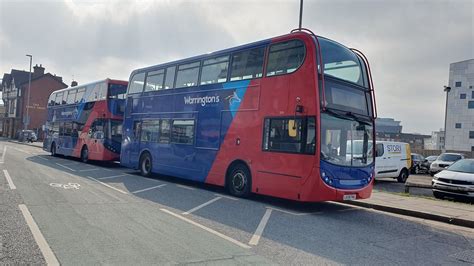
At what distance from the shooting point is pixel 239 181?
438 inches

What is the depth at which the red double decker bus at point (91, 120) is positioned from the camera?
63.4 feet

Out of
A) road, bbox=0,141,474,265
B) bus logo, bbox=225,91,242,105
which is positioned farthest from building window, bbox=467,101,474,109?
bus logo, bbox=225,91,242,105

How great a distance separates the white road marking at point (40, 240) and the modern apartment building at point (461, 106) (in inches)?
2765

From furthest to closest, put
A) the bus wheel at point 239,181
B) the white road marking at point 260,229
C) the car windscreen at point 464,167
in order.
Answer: the car windscreen at point 464,167 < the bus wheel at point 239,181 < the white road marking at point 260,229

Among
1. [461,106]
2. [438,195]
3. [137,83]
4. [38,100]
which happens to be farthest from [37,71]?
[461,106]

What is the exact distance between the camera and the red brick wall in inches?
2440

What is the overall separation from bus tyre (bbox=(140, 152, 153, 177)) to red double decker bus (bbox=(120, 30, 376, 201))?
202 centimetres

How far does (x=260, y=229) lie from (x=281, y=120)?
11.6ft

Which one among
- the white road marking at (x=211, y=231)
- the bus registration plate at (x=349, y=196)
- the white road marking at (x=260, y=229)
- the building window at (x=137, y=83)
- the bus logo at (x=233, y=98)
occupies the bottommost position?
the white road marking at (x=260, y=229)

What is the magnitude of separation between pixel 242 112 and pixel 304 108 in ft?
7.80

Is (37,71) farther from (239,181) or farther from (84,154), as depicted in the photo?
(239,181)

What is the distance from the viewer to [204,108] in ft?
41.6

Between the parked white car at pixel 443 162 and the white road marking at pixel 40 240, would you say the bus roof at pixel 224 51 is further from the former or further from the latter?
the parked white car at pixel 443 162

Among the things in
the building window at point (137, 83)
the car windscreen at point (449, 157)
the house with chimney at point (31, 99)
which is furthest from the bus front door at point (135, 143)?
the house with chimney at point (31, 99)
